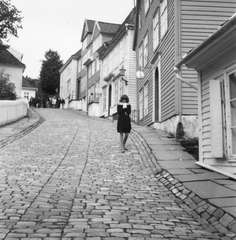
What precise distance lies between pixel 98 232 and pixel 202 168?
481 centimetres

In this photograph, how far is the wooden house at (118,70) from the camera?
1017 inches

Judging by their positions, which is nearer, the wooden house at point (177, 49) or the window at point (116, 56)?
the wooden house at point (177, 49)

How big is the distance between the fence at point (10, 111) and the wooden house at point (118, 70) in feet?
23.1

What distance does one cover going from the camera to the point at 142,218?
486 cm

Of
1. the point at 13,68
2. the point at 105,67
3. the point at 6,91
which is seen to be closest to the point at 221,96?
the point at 6,91

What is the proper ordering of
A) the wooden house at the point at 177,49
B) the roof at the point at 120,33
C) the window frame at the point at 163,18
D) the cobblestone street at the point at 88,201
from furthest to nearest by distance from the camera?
1. the roof at the point at 120,33
2. the window frame at the point at 163,18
3. the wooden house at the point at 177,49
4. the cobblestone street at the point at 88,201

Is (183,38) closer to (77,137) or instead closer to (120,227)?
(77,137)

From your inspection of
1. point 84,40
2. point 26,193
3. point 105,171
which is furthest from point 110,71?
point 26,193

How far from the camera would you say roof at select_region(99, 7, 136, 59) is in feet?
88.8

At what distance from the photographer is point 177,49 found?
44.2 ft

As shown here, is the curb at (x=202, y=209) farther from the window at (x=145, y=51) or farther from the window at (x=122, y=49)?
the window at (x=122, y=49)

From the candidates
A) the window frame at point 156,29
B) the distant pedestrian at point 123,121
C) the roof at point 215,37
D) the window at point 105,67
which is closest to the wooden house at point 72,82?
the window at point 105,67

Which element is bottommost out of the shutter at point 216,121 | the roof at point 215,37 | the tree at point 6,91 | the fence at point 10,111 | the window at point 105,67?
the shutter at point 216,121

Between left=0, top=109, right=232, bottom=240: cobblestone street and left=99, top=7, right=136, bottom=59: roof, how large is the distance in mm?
17914
